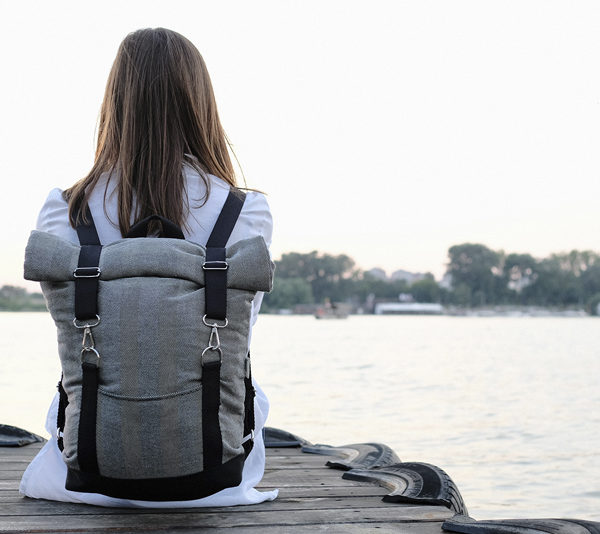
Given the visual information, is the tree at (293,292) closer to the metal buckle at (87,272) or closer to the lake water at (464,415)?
the lake water at (464,415)

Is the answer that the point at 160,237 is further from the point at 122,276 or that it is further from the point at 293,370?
the point at 293,370

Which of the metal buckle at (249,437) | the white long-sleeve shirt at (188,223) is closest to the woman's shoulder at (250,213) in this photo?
the white long-sleeve shirt at (188,223)

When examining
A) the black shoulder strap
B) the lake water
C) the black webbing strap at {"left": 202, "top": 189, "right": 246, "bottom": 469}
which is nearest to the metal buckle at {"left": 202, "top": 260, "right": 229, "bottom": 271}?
the black webbing strap at {"left": 202, "top": 189, "right": 246, "bottom": 469}

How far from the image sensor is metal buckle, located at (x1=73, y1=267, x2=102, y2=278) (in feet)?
5.90

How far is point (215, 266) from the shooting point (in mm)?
1830

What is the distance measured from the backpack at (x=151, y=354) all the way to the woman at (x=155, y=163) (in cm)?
21

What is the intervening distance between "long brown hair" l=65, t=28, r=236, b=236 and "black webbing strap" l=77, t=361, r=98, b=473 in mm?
430

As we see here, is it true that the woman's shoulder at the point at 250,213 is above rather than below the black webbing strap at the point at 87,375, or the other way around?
above

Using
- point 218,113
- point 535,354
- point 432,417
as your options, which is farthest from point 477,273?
point 218,113

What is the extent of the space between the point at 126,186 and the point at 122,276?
1.10 ft

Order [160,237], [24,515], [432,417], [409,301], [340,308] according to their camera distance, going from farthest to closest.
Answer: [409,301] → [340,308] → [432,417] → [24,515] → [160,237]

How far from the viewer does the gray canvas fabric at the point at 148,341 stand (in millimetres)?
1752

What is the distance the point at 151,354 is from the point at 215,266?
26 cm

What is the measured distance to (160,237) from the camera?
199cm
